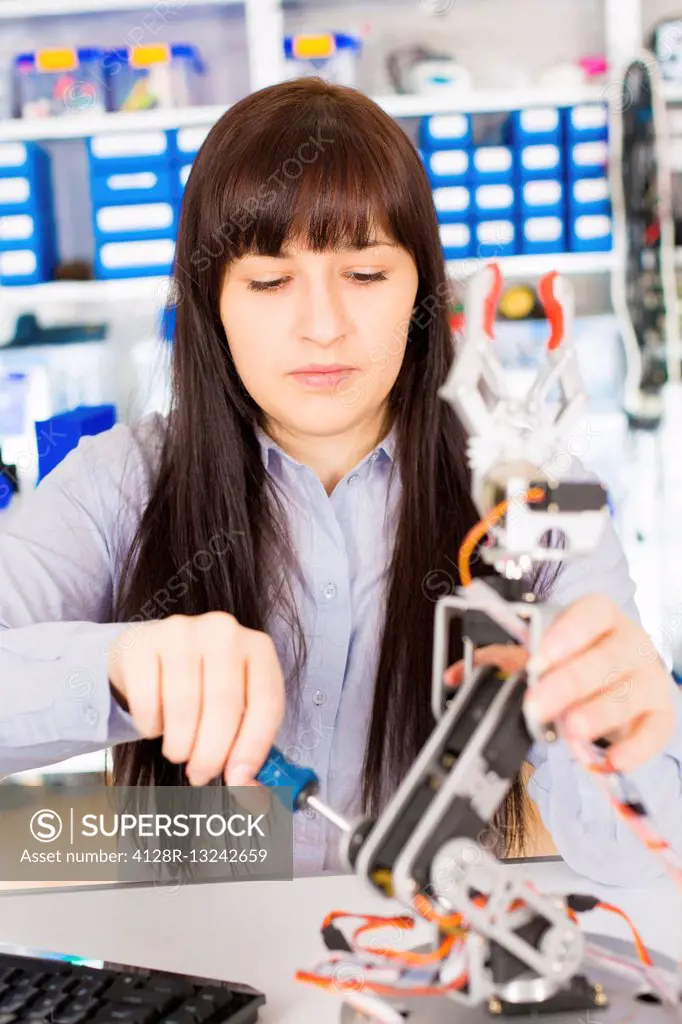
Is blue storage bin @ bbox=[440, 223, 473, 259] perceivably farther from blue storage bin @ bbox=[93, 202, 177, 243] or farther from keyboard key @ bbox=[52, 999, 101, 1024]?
keyboard key @ bbox=[52, 999, 101, 1024]

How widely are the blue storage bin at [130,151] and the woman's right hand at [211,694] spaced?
1798 millimetres

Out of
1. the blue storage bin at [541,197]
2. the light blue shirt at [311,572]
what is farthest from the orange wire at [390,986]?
the blue storage bin at [541,197]

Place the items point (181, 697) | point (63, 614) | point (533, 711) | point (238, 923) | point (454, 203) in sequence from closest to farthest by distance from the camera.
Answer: point (533, 711) < point (181, 697) < point (238, 923) < point (63, 614) < point (454, 203)

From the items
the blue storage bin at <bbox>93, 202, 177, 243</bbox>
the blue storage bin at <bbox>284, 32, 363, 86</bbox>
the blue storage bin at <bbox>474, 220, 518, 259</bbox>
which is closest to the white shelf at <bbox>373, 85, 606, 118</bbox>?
the blue storage bin at <bbox>284, 32, 363, 86</bbox>

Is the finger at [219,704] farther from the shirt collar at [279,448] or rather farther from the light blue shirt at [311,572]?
the shirt collar at [279,448]

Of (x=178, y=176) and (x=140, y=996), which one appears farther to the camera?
(x=178, y=176)

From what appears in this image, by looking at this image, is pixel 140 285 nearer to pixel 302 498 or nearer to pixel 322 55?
pixel 322 55

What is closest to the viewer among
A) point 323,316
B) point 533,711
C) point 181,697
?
point 533,711

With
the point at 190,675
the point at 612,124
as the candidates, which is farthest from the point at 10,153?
the point at 190,675

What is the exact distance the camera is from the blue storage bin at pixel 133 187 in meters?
2.19

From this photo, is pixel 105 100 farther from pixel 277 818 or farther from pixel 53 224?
pixel 277 818

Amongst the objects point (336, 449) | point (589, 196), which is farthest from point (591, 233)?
point (336, 449)

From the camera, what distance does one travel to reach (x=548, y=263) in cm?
225

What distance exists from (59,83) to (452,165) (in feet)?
2.82
